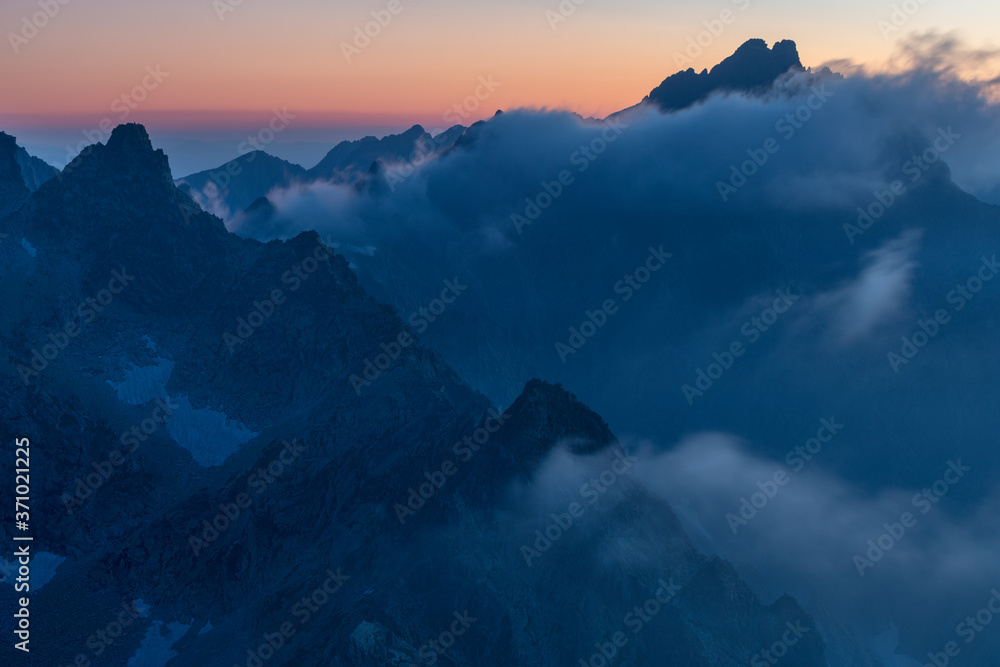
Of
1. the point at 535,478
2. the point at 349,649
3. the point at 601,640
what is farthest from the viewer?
the point at 535,478

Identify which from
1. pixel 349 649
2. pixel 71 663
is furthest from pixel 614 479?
pixel 71 663

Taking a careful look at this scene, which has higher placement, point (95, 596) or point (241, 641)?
point (95, 596)

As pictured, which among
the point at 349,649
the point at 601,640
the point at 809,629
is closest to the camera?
the point at 349,649

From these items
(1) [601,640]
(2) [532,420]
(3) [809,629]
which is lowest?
(3) [809,629]

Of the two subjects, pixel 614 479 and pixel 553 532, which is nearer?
pixel 553 532

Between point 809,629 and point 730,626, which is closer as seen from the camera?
point 730,626

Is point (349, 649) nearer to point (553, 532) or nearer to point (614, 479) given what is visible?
point (553, 532)

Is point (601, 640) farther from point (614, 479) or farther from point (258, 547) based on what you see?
point (258, 547)

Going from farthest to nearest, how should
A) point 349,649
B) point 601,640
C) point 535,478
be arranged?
point 535,478, point 601,640, point 349,649

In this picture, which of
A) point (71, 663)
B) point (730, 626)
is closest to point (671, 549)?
point (730, 626)
